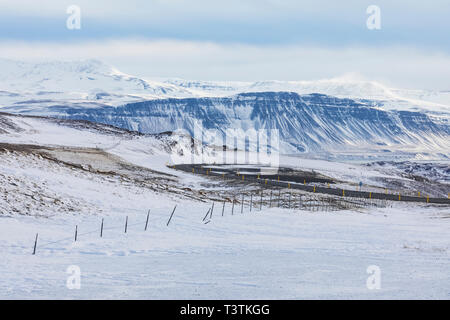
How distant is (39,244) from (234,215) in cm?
2181

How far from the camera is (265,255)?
2959 centimetres

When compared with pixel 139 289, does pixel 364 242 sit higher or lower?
lower

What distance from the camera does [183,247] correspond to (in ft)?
104

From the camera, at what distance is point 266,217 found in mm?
50625

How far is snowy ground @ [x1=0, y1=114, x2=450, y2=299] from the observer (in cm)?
2148

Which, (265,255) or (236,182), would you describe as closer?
(265,255)

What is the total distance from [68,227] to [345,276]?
20304 millimetres

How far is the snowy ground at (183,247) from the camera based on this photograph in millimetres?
21484
